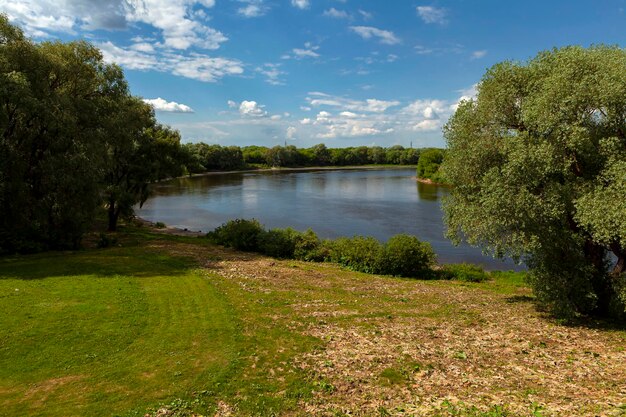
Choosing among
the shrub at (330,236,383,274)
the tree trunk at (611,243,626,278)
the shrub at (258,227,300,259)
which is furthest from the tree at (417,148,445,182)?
the tree trunk at (611,243,626,278)

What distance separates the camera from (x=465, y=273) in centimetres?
2953

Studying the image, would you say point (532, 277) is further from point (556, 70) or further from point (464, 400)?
point (464, 400)

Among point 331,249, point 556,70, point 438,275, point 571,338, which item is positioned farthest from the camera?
point 331,249

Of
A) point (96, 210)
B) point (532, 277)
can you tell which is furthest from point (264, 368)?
point (96, 210)

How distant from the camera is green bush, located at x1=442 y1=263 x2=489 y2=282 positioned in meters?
29.2

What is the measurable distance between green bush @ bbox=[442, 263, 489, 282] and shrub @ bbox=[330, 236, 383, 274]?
5307 millimetres

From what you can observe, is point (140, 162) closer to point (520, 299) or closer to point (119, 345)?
point (119, 345)

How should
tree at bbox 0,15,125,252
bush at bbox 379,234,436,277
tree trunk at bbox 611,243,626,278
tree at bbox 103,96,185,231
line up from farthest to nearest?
tree at bbox 103,96,185,231
bush at bbox 379,234,436,277
tree at bbox 0,15,125,252
tree trunk at bbox 611,243,626,278

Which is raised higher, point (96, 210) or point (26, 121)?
point (26, 121)

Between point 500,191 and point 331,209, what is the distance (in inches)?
2136

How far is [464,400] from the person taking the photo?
10258 millimetres

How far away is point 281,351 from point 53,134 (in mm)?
24393

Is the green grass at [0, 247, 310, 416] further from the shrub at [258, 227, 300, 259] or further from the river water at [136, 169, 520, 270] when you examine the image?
the river water at [136, 169, 520, 270]

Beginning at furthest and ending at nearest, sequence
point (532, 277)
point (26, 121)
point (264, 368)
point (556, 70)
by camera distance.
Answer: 1. point (26, 121)
2. point (532, 277)
3. point (556, 70)
4. point (264, 368)
